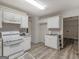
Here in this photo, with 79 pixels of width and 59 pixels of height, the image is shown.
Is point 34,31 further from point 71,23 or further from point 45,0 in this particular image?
point 71,23

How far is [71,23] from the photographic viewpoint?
7.27m

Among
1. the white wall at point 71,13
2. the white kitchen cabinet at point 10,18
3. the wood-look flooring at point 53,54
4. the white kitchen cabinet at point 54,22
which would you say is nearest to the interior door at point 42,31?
the white kitchen cabinet at point 54,22

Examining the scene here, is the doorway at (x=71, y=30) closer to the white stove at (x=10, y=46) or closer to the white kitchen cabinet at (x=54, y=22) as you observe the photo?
the white kitchen cabinet at (x=54, y=22)

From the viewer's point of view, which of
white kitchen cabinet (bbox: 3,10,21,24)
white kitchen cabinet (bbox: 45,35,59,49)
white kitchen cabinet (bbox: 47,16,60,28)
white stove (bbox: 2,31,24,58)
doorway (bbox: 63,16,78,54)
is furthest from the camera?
doorway (bbox: 63,16,78,54)

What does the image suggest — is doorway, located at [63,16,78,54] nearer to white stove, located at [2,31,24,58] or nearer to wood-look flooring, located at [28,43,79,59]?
wood-look flooring, located at [28,43,79,59]

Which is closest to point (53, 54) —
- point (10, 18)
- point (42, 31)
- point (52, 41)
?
point (52, 41)

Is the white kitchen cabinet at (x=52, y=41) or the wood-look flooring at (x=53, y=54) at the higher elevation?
the white kitchen cabinet at (x=52, y=41)

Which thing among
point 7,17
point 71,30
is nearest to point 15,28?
point 7,17

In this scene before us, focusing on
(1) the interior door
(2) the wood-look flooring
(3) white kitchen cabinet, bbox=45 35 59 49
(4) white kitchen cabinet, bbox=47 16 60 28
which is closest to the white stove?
(2) the wood-look flooring

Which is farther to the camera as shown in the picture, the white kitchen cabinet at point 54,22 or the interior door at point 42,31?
the interior door at point 42,31

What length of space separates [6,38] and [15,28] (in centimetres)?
132

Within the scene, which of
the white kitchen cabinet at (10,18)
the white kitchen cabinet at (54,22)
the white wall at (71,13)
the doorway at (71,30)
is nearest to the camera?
the white kitchen cabinet at (10,18)

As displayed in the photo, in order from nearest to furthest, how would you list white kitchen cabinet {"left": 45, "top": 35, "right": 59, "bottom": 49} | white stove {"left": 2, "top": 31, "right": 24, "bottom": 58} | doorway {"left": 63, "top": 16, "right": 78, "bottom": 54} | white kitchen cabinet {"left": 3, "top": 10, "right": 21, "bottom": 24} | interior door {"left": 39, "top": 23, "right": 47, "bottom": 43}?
white stove {"left": 2, "top": 31, "right": 24, "bottom": 58} → white kitchen cabinet {"left": 3, "top": 10, "right": 21, "bottom": 24} → white kitchen cabinet {"left": 45, "top": 35, "right": 59, "bottom": 49} → interior door {"left": 39, "top": 23, "right": 47, "bottom": 43} → doorway {"left": 63, "top": 16, "right": 78, "bottom": 54}

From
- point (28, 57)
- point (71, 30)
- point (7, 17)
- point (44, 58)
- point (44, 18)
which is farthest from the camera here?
point (71, 30)
